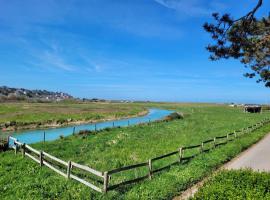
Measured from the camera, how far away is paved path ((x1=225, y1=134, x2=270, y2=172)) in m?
19.9

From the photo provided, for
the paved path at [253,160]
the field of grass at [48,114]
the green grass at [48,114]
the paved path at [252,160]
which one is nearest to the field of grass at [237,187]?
the paved path at [252,160]

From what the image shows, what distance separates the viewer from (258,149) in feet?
88.5

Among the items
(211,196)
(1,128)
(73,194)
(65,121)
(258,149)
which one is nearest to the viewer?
(211,196)

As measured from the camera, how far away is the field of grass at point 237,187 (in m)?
10.5


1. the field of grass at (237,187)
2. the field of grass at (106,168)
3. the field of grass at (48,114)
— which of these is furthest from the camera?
the field of grass at (48,114)

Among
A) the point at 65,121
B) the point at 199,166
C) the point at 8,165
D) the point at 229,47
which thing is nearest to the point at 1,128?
the point at 65,121

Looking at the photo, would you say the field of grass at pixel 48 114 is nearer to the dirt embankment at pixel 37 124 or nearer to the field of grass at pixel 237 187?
the dirt embankment at pixel 37 124

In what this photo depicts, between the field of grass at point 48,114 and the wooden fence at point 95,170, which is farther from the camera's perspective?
the field of grass at point 48,114

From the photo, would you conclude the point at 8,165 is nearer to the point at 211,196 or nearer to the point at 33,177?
the point at 33,177

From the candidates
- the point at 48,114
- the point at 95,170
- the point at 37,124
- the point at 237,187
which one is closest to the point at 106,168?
the point at 95,170

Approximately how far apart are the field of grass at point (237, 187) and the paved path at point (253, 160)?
5.99 meters

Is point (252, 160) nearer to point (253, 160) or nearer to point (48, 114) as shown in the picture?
point (253, 160)

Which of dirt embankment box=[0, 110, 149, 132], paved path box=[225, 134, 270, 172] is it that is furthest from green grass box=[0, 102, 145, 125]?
paved path box=[225, 134, 270, 172]

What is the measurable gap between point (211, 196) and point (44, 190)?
25.4ft
